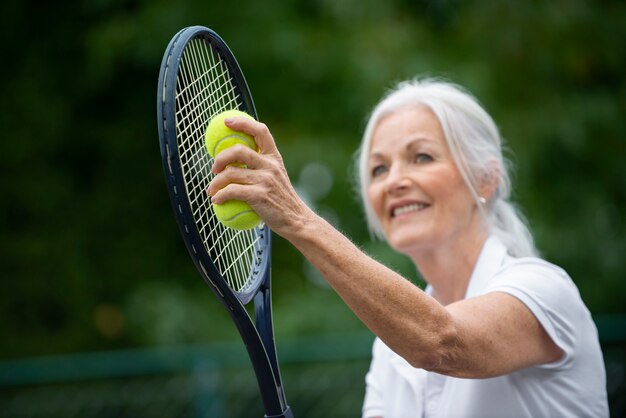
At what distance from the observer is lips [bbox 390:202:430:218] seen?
2.42 m

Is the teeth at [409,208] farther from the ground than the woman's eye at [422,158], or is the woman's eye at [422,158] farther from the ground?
the woman's eye at [422,158]

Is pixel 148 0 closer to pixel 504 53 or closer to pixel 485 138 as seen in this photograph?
pixel 504 53

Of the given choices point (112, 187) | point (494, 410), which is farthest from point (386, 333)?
point (112, 187)

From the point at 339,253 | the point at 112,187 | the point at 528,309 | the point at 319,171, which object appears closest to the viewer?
the point at 339,253

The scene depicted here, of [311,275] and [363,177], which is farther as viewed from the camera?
[311,275]

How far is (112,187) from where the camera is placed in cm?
680

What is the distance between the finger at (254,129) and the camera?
171 centimetres

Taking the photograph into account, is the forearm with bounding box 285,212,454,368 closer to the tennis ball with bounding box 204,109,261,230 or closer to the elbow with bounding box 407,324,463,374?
the elbow with bounding box 407,324,463,374

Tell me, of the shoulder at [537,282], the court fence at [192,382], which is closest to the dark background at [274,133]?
the court fence at [192,382]

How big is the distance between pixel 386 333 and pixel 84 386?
398 cm

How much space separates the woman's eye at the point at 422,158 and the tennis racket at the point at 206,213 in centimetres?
50

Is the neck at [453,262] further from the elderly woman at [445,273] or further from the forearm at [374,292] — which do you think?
the forearm at [374,292]

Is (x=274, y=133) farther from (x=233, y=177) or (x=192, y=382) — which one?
(x=233, y=177)

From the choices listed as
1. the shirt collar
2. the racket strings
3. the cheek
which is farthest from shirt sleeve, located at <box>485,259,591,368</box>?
the racket strings
